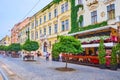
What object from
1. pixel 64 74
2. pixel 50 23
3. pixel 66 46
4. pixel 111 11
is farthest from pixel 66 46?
pixel 50 23

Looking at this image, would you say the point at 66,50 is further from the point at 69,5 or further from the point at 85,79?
the point at 69,5

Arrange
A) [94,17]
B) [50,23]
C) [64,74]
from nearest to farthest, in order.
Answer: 1. [64,74]
2. [94,17]
3. [50,23]

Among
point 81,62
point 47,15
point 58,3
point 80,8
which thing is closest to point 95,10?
point 80,8

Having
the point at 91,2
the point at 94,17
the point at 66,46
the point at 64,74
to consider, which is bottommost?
the point at 64,74

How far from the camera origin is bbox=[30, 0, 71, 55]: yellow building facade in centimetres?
4247

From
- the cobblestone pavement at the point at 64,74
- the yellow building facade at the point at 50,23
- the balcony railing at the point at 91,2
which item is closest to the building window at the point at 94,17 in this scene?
the balcony railing at the point at 91,2

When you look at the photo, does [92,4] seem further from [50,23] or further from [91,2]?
[50,23]

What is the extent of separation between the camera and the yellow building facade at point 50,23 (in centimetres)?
4247

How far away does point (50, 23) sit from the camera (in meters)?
51.4

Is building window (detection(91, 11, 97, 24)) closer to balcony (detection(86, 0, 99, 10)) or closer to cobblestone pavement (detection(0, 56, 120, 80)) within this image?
balcony (detection(86, 0, 99, 10))

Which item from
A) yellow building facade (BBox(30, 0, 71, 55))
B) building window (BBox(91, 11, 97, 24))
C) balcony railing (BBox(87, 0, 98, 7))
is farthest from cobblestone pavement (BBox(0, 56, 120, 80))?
yellow building facade (BBox(30, 0, 71, 55))

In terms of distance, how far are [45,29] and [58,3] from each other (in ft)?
32.9

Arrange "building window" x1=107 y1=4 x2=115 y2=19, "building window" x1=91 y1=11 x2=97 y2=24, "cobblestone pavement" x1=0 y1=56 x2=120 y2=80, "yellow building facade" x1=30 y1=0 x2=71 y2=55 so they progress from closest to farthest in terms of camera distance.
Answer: "cobblestone pavement" x1=0 y1=56 x2=120 y2=80 < "building window" x1=107 y1=4 x2=115 y2=19 < "building window" x1=91 y1=11 x2=97 y2=24 < "yellow building facade" x1=30 y1=0 x2=71 y2=55

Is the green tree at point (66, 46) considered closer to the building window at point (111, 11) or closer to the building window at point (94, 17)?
the building window at point (111, 11)
